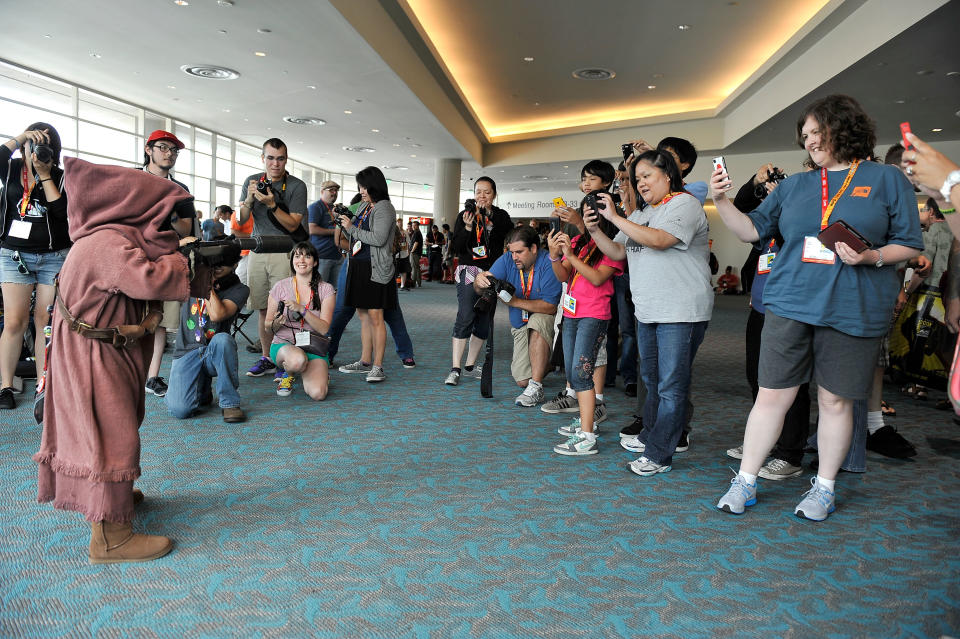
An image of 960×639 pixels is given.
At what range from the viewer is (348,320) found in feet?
16.3

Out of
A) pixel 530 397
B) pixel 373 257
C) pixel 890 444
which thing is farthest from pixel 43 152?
pixel 890 444

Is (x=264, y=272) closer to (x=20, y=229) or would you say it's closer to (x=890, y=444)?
(x=20, y=229)

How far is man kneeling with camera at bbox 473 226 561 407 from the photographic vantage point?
13.2 ft

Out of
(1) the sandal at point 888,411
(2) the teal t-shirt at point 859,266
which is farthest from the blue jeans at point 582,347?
(1) the sandal at point 888,411

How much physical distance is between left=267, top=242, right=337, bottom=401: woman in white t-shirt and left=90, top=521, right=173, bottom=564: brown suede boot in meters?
2.01

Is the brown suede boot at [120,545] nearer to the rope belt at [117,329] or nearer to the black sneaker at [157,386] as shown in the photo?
the rope belt at [117,329]

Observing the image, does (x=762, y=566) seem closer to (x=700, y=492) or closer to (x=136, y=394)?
(x=700, y=492)

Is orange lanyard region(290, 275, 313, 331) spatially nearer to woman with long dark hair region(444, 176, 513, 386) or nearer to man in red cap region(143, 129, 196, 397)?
man in red cap region(143, 129, 196, 397)

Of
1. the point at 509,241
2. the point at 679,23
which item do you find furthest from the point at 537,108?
the point at 509,241

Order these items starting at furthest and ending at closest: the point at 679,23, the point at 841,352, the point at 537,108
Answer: the point at 537,108
the point at 679,23
the point at 841,352

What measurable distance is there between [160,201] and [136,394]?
2.08 feet

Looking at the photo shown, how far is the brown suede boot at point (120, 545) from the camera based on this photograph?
72.8 inches

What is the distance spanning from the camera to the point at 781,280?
7.66ft

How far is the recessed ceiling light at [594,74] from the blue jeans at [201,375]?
10.4 metres
